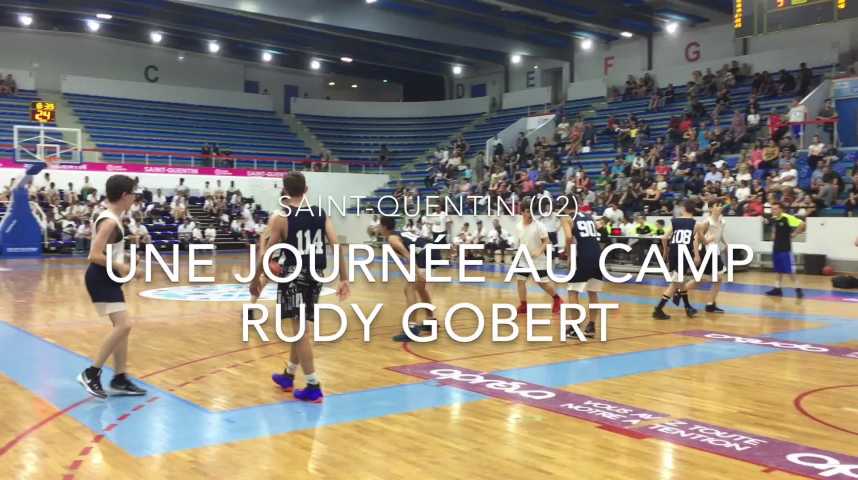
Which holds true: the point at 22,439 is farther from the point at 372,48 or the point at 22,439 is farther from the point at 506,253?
the point at 372,48

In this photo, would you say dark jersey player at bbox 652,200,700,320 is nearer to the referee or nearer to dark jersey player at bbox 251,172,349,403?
the referee

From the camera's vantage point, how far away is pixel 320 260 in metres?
6.18

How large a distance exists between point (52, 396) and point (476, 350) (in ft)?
14.0

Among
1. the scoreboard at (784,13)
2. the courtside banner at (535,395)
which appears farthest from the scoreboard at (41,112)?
the courtside banner at (535,395)

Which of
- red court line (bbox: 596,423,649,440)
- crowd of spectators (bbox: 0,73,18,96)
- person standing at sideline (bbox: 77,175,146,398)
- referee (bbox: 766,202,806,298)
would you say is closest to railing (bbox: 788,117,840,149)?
referee (bbox: 766,202,806,298)

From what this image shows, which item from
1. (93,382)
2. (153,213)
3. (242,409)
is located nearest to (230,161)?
(153,213)

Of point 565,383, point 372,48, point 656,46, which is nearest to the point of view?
point 565,383

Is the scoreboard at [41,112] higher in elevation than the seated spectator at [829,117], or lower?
higher

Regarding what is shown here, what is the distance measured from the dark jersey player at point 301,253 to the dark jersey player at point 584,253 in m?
4.09

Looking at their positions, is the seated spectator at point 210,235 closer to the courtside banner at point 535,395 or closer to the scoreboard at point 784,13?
the scoreboard at point 784,13

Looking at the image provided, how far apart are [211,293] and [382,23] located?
18.6 meters

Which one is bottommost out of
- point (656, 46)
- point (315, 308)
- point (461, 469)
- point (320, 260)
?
point (461, 469)

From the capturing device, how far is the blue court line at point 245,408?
5270 millimetres

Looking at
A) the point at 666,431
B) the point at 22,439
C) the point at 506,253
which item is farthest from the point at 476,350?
the point at 506,253
